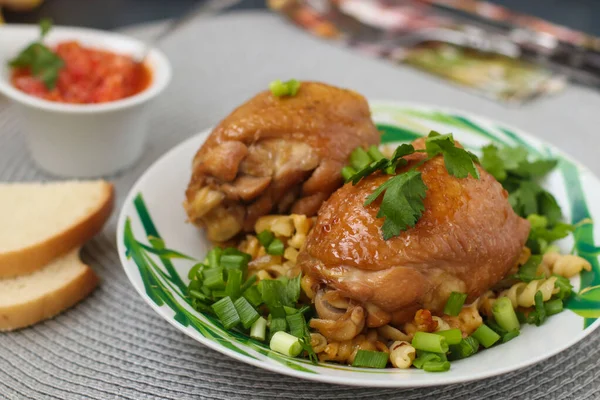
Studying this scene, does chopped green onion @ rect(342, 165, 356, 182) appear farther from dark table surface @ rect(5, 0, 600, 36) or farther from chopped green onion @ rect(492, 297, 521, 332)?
dark table surface @ rect(5, 0, 600, 36)

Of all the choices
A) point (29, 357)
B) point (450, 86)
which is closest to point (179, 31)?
point (450, 86)

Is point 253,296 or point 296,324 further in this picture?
point 253,296

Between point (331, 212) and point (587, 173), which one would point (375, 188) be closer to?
point (331, 212)

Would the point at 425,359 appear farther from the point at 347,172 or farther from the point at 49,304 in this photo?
the point at 49,304

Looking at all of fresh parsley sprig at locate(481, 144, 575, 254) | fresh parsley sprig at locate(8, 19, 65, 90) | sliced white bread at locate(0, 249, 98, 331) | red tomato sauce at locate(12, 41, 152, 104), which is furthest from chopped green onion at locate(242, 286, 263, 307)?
fresh parsley sprig at locate(8, 19, 65, 90)

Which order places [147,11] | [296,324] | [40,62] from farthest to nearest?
[147,11], [40,62], [296,324]

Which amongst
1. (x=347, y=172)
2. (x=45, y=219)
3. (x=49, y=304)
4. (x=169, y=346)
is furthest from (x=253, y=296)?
(x=45, y=219)

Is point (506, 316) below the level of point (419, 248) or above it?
below
